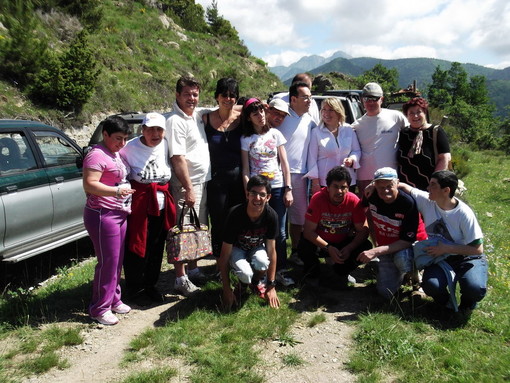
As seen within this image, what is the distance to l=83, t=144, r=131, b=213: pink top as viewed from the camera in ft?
11.4

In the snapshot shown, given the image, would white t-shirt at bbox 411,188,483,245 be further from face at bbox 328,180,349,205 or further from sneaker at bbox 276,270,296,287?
sneaker at bbox 276,270,296,287

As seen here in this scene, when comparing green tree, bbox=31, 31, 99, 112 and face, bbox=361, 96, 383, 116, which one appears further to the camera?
green tree, bbox=31, 31, 99, 112

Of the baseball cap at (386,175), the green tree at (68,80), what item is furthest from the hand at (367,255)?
the green tree at (68,80)

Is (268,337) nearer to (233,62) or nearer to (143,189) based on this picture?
(143,189)

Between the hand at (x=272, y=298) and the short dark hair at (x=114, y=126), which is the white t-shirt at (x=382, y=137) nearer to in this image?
the hand at (x=272, y=298)

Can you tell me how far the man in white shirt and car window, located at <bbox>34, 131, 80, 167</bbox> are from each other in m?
2.06

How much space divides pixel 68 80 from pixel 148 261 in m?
12.0

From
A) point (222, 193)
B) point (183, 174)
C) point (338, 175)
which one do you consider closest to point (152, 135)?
point (183, 174)

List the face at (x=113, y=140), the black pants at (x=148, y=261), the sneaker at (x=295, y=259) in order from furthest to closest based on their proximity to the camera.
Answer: the sneaker at (x=295, y=259) < the black pants at (x=148, y=261) < the face at (x=113, y=140)

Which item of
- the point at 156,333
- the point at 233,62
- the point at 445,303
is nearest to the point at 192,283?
the point at 156,333

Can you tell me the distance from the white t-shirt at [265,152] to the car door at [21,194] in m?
2.55

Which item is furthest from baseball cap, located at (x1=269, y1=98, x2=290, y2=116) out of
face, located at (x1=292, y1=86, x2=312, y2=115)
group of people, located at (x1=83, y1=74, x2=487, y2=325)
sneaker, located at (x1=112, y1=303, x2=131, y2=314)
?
sneaker, located at (x1=112, y1=303, x2=131, y2=314)

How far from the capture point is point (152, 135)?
3779 mm

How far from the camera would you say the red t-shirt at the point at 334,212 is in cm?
438
